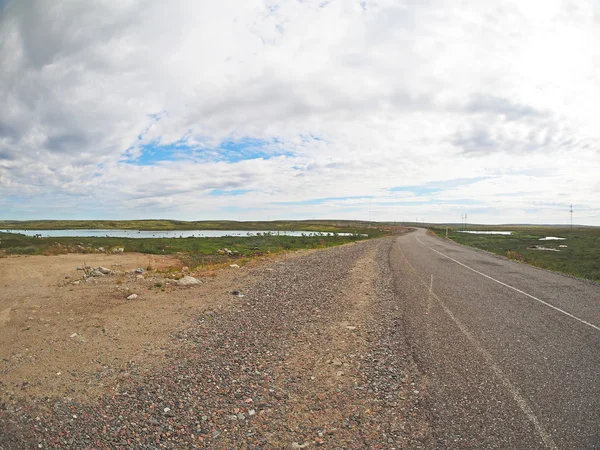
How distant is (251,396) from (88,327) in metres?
5.74

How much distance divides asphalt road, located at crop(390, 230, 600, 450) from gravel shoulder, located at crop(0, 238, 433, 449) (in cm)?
47

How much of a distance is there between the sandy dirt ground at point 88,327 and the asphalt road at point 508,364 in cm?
528

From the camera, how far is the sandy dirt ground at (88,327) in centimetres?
603

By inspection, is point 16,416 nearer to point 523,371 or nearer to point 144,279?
point 523,371

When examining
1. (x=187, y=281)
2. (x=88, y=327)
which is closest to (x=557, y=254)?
(x=187, y=281)

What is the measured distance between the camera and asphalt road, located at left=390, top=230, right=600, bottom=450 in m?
4.41

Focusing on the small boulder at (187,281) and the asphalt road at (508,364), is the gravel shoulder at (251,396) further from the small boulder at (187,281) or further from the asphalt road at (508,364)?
the small boulder at (187,281)

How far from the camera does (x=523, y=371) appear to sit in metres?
6.12

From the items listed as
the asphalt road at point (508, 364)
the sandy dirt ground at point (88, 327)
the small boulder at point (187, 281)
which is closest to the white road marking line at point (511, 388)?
the asphalt road at point (508, 364)

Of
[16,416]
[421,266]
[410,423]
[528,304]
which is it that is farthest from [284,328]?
[421,266]

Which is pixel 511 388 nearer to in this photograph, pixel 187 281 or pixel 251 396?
pixel 251 396

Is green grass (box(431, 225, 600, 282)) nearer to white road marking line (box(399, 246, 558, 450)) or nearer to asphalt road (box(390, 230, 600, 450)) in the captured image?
asphalt road (box(390, 230, 600, 450))

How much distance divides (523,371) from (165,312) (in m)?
8.89

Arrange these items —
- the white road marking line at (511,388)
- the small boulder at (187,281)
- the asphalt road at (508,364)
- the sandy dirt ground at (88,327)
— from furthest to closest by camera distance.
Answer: the small boulder at (187,281) → the sandy dirt ground at (88,327) → the asphalt road at (508,364) → the white road marking line at (511,388)
